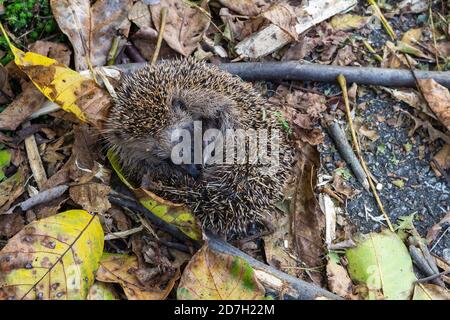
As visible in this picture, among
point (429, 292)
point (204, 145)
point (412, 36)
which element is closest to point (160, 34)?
point (204, 145)

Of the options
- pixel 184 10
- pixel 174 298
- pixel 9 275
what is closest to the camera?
pixel 9 275

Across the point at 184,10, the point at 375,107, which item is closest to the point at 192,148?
the point at 184,10

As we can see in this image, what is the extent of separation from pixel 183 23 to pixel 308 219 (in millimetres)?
2080

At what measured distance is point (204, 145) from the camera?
13.5ft

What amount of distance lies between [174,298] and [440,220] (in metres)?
2.30

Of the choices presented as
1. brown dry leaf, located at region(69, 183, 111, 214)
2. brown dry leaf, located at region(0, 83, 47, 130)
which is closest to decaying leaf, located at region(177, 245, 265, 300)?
brown dry leaf, located at region(69, 183, 111, 214)

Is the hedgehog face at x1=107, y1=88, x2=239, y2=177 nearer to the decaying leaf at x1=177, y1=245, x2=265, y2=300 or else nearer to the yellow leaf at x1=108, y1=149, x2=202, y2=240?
the yellow leaf at x1=108, y1=149, x2=202, y2=240

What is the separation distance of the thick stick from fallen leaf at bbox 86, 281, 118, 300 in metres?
2.14

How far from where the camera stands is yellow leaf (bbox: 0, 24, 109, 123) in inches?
148

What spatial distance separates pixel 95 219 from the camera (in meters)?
3.65

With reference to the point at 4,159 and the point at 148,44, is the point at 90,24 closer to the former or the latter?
the point at 148,44

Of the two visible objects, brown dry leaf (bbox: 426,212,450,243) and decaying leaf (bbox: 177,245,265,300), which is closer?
decaying leaf (bbox: 177,245,265,300)

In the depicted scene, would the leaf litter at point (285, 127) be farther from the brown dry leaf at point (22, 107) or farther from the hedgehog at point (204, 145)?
the hedgehog at point (204, 145)

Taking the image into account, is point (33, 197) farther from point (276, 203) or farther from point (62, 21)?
point (276, 203)
